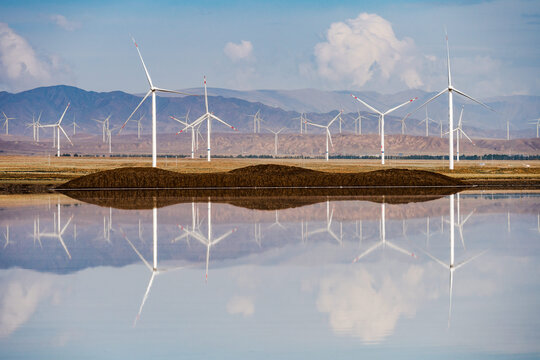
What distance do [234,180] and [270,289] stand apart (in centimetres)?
4296

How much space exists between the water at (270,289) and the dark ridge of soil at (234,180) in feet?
92.3

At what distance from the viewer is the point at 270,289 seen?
1450cm

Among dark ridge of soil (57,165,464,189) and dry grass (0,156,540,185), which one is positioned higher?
dry grass (0,156,540,185)

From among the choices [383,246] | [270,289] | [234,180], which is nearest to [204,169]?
[234,180]

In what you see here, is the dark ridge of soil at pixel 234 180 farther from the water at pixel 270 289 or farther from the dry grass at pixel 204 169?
the water at pixel 270 289

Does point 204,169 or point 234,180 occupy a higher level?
point 204,169

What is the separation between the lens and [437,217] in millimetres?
29484

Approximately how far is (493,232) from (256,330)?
49.1ft

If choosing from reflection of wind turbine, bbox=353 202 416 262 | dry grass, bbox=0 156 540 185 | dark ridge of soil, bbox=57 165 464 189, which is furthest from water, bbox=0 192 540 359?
dry grass, bbox=0 156 540 185

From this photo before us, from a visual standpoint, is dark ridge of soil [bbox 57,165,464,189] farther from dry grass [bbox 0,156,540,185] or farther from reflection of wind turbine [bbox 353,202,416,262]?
reflection of wind turbine [bbox 353,202,416,262]

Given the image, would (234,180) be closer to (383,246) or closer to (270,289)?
(383,246)

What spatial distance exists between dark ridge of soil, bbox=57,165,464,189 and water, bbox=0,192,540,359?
92.3 feet

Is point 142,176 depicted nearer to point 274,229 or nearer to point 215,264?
point 274,229

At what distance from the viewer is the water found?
10703 millimetres
